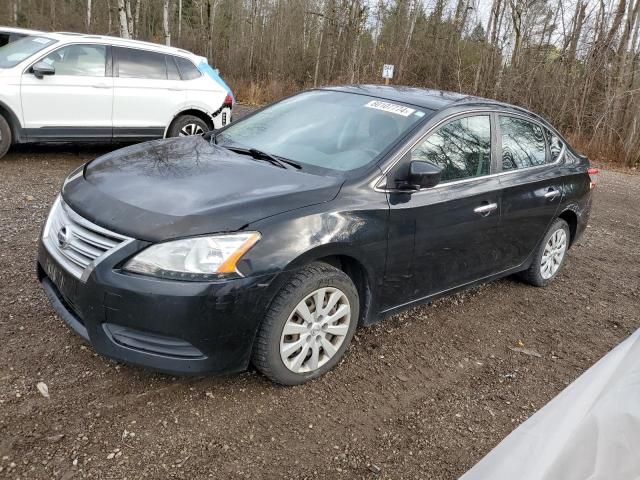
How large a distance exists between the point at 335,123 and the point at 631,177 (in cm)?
1122

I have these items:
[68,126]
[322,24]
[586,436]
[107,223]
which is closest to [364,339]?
[107,223]

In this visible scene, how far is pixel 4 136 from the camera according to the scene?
6934mm

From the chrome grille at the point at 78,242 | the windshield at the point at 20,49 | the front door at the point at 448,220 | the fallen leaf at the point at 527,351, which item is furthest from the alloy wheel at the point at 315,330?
Result: the windshield at the point at 20,49

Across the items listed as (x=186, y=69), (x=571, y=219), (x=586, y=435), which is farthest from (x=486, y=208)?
(x=186, y=69)

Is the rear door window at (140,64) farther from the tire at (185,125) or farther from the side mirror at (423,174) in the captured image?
the side mirror at (423,174)

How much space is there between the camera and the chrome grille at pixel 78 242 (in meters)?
2.64

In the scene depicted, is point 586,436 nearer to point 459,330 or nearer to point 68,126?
point 459,330

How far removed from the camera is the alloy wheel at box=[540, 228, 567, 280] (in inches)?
193

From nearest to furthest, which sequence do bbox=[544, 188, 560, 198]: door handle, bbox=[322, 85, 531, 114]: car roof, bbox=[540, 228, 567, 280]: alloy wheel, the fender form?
bbox=[322, 85, 531, 114]: car roof < bbox=[544, 188, 560, 198]: door handle < bbox=[540, 228, 567, 280]: alloy wheel < the fender

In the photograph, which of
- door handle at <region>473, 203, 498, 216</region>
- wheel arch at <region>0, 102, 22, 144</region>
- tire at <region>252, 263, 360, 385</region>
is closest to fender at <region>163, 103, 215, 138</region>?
wheel arch at <region>0, 102, 22, 144</region>

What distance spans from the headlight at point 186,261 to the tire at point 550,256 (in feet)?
10.4

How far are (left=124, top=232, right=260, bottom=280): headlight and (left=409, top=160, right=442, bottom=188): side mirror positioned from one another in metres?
1.23

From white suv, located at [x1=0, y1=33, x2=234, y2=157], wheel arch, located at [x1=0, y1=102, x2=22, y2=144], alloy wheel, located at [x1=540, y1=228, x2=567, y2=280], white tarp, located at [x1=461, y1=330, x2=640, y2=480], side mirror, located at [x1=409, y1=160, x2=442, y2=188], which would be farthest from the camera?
white suv, located at [x1=0, y1=33, x2=234, y2=157]

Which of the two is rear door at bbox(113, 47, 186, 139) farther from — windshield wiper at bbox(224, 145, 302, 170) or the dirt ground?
windshield wiper at bbox(224, 145, 302, 170)
